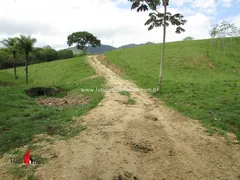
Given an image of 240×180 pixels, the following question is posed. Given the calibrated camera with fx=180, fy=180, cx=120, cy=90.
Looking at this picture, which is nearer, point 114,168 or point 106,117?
point 114,168

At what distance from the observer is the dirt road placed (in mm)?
5582

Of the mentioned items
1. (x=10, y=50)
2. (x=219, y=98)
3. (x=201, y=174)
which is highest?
(x=10, y=50)

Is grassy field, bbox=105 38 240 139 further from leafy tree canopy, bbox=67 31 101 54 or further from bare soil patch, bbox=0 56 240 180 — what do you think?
leafy tree canopy, bbox=67 31 101 54

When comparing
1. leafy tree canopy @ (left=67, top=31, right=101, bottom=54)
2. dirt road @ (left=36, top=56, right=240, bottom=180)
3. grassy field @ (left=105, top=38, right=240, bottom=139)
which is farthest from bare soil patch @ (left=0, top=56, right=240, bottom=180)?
leafy tree canopy @ (left=67, top=31, right=101, bottom=54)

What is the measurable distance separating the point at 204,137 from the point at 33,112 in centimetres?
946

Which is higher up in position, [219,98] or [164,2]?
[164,2]

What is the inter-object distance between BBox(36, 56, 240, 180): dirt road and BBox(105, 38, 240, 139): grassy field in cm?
174

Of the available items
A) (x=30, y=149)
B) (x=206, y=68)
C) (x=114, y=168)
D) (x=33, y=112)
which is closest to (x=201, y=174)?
(x=114, y=168)

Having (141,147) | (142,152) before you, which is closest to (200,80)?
(141,147)

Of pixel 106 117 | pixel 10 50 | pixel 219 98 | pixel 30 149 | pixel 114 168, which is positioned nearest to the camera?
pixel 114 168

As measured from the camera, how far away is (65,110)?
11.5m

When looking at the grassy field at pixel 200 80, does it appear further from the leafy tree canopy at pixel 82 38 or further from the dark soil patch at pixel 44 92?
the leafy tree canopy at pixel 82 38

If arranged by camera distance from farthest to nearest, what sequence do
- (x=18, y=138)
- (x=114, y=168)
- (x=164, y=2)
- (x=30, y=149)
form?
(x=164, y=2), (x=18, y=138), (x=30, y=149), (x=114, y=168)

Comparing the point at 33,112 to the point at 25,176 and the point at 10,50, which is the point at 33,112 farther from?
the point at 10,50
